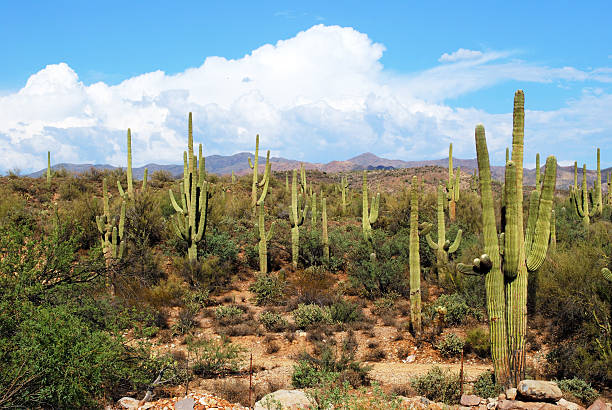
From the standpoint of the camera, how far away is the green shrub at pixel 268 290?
1521 centimetres

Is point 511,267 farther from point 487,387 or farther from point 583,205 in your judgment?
point 583,205

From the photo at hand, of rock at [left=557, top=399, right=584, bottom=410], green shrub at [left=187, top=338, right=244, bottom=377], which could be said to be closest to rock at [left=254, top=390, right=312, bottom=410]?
green shrub at [left=187, top=338, right=244, bottom=377]

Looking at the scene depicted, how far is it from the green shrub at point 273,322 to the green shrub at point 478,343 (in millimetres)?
4867

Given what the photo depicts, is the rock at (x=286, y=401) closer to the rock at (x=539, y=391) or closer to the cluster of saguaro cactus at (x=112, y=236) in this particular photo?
the rock at (x=539, y=391)

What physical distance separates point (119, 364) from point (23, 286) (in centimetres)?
192

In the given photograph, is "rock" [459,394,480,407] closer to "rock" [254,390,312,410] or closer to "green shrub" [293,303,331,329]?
"rock" [254,390,312,410]

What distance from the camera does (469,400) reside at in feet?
23.2

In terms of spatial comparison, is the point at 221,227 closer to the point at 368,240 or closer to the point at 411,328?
the point at 368,240

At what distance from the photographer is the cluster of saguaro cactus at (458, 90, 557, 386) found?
7.41 m

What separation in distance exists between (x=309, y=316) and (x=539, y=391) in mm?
7079

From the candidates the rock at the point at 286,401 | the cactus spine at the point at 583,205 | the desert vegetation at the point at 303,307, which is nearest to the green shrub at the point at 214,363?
the desert vegetation at the point at 303,307

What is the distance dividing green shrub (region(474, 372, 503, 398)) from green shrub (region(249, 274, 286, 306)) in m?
8.29

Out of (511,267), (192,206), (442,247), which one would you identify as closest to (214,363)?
(511,267)

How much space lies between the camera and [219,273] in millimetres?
16797
